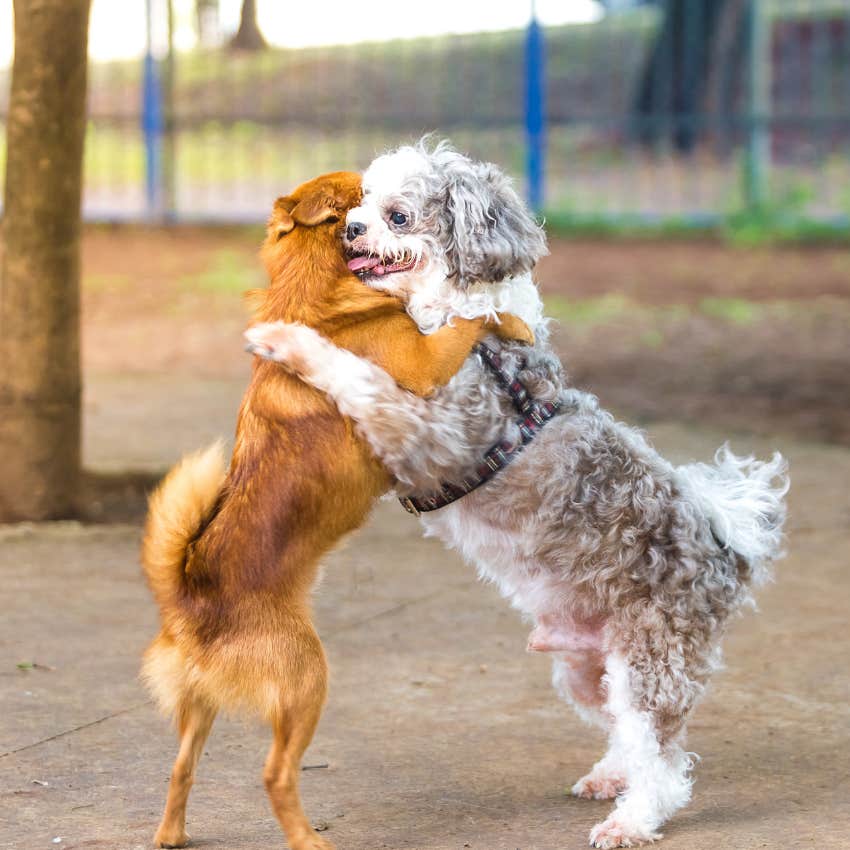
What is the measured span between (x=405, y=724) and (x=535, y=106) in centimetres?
1233

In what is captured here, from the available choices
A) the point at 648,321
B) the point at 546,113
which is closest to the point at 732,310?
the point at 648,321

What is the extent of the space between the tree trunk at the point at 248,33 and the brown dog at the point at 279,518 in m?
14.1

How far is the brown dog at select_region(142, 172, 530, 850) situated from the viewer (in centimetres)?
355

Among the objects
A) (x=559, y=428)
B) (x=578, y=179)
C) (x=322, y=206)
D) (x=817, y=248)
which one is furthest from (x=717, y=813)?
(x=578, y=179)

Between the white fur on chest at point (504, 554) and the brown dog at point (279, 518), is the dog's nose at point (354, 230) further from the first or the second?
the white fur on chest at point (504, 554)

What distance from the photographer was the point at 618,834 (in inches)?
150

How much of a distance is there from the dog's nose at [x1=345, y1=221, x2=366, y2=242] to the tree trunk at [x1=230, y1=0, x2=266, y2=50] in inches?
560

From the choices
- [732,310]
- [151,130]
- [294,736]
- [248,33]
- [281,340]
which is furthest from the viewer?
[248,33]

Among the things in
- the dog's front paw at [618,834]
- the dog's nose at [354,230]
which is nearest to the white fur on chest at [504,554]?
the dog's front paw at [618,834]

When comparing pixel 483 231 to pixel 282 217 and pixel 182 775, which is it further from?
pixel 182 775

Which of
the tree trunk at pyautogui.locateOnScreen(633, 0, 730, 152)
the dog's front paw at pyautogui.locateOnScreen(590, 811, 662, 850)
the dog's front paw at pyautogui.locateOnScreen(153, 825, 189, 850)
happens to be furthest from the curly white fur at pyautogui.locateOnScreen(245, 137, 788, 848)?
the tree trunk at pyautogui.locateOnScreen(633, 0, 730, 152)

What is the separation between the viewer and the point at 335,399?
366cm

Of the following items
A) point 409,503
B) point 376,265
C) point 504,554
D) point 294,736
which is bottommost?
point 294,736

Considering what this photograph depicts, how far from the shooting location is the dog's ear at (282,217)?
377cm
